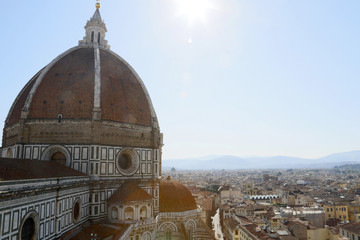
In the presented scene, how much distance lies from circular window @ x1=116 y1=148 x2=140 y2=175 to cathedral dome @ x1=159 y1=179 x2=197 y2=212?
468cm

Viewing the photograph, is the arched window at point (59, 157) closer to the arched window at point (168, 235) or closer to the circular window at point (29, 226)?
the circular window at point (29, 226)

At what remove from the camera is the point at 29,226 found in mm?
14656

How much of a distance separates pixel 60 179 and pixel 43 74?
11125 mm

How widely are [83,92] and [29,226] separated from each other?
12234 millimetres

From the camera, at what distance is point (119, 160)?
25.2 m

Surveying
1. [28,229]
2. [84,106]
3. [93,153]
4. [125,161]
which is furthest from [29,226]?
[125,161]

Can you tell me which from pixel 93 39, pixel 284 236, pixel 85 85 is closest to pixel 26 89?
pixel 85 85

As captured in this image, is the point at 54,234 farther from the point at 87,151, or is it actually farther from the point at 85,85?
the point at 85,85

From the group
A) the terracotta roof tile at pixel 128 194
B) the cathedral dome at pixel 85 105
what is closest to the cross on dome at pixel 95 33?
the cathedral dome at pixel 85 105

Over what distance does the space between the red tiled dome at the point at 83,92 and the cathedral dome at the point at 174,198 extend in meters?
6.58

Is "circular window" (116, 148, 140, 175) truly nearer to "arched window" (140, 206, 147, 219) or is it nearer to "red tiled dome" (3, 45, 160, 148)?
"red tiled dome" (3, 45, 160, 148)

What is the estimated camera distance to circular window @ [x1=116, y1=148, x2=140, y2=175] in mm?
25102

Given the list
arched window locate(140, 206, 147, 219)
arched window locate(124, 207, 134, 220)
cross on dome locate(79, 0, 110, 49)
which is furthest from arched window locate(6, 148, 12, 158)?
cross on dome locate(79, 0, 110, 49)

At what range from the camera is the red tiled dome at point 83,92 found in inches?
931
